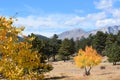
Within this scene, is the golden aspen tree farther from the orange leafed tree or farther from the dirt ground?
the orange leafed tree

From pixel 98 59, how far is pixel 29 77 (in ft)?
218

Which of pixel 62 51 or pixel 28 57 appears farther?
pixel 62 51

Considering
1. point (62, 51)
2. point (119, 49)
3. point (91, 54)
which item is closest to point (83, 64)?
point (91, 54)

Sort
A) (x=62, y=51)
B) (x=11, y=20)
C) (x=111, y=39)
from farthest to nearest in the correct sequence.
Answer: (x=111, y=39), (x=62, y=51), (x=11, y=20)

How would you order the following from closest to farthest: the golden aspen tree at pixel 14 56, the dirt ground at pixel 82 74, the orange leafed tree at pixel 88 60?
1. the golden aspen tree at pixel 14 56
2. the dirt ground at pixel 82 74
3. the orange leafed tree at pixel 88 60

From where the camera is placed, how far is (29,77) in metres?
13.4

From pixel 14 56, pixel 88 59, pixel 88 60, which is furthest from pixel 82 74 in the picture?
pixel 14 56

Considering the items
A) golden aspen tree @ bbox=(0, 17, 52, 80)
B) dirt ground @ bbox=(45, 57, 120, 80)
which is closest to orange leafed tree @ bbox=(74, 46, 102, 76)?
dirt ground @ bbox=(45, 57, 120, 80)

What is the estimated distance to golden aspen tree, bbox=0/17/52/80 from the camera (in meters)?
12.7

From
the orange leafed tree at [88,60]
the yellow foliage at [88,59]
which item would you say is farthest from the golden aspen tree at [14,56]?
the yellow foliage at [88,59]

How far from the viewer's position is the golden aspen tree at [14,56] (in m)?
12.7

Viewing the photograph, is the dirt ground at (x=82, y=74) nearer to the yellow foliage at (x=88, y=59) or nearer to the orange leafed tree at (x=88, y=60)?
the orange leafed tree at (x=88, y=60)

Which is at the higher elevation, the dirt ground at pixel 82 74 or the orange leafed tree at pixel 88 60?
the orange leafed tree at pixel 88 60

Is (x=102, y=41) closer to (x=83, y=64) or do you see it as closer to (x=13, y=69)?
(x=83, y=64)
